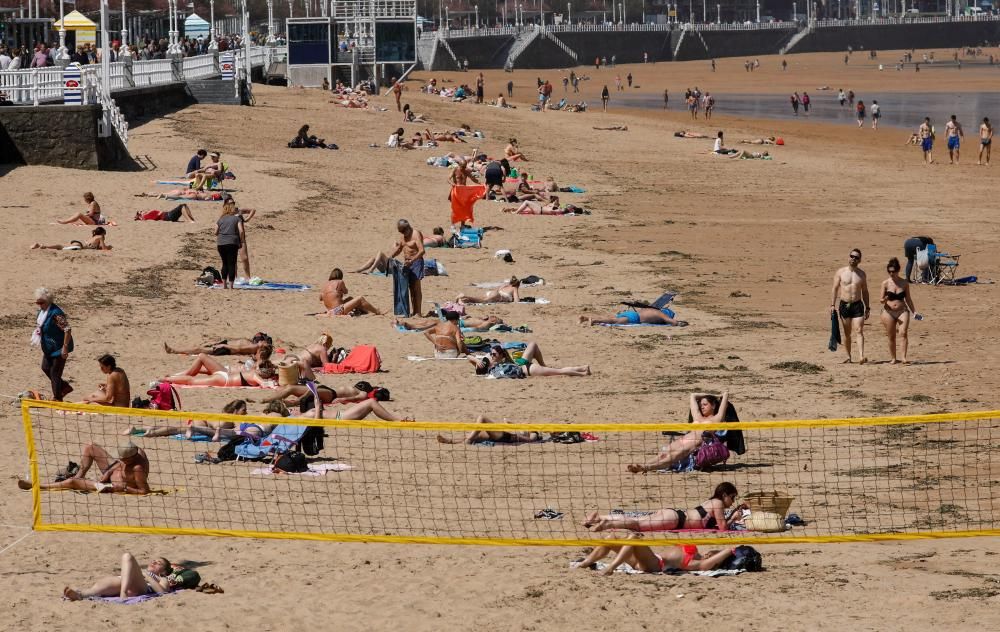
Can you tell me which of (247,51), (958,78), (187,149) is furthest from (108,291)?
(958,78)

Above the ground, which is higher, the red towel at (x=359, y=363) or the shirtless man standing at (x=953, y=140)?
the shirtless man standing at (x=953, y=140)

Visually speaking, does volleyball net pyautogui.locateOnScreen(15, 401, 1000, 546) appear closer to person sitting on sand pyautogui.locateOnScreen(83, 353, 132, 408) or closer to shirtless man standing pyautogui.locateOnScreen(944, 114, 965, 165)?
person sitting on sand pyautogui.locateOnScreen(83, 353, 132, 408)

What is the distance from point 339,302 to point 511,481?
816 centimetres

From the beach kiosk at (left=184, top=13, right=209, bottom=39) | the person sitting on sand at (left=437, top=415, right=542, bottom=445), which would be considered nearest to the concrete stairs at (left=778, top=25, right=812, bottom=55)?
the beach kiosk at (left=184, top=13, right=209, bottom=39)

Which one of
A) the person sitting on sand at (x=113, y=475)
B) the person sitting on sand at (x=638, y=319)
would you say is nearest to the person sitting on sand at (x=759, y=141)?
the person sitting on sand at (x=638, y=319)

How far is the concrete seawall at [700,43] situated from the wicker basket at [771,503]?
367ft

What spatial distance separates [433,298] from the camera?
2223 cm

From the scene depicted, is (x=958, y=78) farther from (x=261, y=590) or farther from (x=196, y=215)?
(x=261, y=590)

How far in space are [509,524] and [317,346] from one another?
20.6ft

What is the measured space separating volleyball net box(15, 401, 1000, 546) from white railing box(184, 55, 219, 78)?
1439 inches

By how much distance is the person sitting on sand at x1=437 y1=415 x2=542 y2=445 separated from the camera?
44.6 feet

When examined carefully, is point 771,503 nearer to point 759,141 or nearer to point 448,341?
point 448,341

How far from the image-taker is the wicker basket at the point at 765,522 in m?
11.0

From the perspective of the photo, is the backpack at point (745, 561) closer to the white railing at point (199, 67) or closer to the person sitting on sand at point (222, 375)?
the person sitting on sand at point (222, 375)
